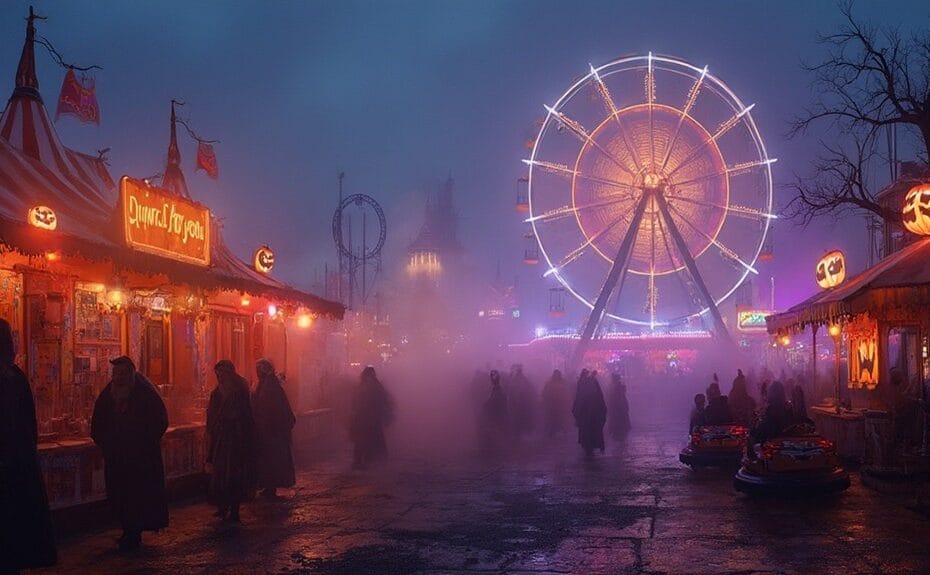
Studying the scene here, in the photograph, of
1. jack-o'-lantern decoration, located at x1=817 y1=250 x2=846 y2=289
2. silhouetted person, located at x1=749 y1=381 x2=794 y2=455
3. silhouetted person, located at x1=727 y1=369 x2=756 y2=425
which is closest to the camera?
silhouetted person, located at x1=749 y1=381 x2=794 y2=455

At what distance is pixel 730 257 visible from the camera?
1325 inches

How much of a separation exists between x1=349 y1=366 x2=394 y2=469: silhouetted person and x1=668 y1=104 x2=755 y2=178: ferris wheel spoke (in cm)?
1923

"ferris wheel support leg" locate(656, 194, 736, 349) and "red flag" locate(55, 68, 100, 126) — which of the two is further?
"ferris wheel support leg" locate(656, 194, 736, 349)

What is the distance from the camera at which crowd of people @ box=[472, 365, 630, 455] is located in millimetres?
21672

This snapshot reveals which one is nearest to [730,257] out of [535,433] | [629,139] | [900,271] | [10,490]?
[629,139]

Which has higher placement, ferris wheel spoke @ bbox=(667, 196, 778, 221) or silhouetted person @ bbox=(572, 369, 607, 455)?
ferris wheel spoke @ bbox=(667, 196, 778, 221)

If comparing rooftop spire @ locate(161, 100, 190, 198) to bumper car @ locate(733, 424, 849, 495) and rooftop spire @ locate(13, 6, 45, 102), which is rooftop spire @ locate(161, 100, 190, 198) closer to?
rooftop spire @ locate(13, 6, 45, 102)

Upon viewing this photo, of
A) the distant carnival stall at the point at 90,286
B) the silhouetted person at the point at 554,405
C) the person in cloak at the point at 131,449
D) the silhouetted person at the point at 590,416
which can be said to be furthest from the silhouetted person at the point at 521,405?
the person in cloak at the point at 131,449

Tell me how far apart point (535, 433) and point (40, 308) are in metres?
14.9

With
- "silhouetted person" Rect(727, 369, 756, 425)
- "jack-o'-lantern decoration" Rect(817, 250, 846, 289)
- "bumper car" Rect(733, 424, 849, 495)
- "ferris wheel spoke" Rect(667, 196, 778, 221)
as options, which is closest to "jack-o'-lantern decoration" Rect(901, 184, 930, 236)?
"silhouetted person" Rect(727, 369, 756, 425)

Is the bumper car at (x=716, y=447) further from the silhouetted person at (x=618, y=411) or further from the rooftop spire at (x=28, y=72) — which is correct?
the rooftop spire at (x=28, y=72)

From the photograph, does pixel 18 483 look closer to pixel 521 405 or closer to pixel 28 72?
pixel 28 72

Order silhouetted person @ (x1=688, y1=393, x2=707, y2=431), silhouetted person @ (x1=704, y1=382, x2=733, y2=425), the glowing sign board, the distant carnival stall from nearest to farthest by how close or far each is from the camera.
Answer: the distant carnival stall < silhouetted person @ (x1=704, y1=382, x2=733, y2=425) < silhouetted person @ (x1=688, y1=393, x2=707, y2=431) < the glowing sign board

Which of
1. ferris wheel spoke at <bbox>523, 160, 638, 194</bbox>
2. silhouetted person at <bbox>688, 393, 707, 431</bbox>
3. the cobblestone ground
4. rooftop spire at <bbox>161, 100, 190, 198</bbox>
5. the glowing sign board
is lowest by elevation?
the cobblestone ground
